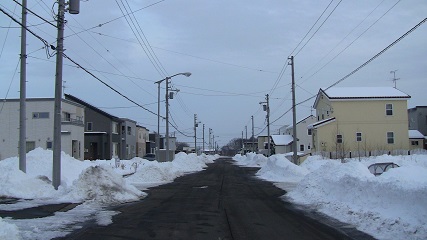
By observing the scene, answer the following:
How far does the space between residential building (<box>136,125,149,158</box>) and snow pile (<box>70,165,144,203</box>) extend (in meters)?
69.6

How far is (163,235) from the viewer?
10.1 meters

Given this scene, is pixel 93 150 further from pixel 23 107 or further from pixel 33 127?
pixel 23 107

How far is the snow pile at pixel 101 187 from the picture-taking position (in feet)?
56.7

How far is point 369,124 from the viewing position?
5294cm

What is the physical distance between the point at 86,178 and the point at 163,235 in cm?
896

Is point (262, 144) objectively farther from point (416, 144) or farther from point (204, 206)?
point (204, 206)

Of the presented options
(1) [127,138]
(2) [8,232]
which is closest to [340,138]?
(1) [127,138]

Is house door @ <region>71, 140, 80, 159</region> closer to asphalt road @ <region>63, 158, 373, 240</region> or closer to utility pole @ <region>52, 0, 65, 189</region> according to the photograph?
utility pole @ <region>52, 0, 65, 189</region>

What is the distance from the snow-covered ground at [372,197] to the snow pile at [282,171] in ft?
44.5

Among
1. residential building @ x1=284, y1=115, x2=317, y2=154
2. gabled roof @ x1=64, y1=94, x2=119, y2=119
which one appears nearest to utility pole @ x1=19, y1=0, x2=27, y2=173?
gabled roof @ x1=64, y1=94, x2=119, y2=119

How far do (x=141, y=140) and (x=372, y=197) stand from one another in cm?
8246

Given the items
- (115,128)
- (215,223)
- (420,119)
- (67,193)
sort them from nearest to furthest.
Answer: (215,223) → (67,193) → (115,128) → (420,119)

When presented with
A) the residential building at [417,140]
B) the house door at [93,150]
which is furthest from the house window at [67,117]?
the residential building at [417,140]

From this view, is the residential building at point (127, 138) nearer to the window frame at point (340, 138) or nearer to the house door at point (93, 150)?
the house door at point (93, 150)
